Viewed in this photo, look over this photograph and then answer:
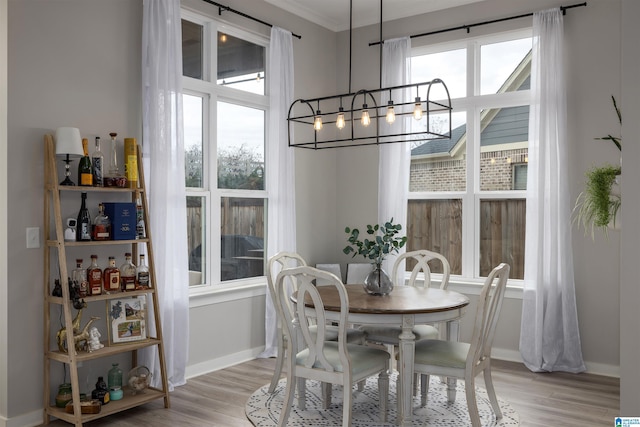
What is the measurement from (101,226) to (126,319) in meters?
0.61

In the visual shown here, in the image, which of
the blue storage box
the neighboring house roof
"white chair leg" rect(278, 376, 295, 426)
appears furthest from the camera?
the neighboring house roof

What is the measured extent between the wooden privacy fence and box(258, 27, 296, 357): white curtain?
1217mm

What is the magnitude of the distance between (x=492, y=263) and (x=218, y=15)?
3101 millimetres

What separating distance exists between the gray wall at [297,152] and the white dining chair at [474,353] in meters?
1.15

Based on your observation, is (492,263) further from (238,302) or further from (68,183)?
(68,183)

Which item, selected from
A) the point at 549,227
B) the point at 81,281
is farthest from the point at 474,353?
the point at 81,281

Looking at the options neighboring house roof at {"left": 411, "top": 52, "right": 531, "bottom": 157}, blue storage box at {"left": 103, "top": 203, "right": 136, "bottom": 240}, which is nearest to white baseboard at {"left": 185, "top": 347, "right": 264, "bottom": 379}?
blue storage box at {"left": 103, "top": 203, "right": 136, "bottom": 240}

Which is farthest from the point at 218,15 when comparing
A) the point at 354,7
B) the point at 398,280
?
the point at 398,280

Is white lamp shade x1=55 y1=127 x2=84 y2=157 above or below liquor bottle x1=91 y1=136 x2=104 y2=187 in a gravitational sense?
Answer: above

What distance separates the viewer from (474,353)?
3158 millimetres

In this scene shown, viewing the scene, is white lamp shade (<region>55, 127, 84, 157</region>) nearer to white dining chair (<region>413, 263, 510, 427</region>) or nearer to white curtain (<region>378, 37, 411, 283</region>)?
white dining chair (<region>413, 263, 510, 427</region>)

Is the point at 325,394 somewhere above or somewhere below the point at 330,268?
below

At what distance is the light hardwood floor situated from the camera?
347cm

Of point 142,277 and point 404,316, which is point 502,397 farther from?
point 142,277
